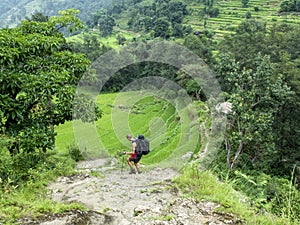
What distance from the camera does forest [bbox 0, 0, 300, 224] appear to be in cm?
574

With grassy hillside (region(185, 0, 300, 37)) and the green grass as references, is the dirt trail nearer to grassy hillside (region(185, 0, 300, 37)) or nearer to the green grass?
the green grass

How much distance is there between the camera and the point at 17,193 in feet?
15.6

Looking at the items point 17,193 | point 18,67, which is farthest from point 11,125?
point 17,193

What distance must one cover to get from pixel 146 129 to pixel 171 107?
627cm

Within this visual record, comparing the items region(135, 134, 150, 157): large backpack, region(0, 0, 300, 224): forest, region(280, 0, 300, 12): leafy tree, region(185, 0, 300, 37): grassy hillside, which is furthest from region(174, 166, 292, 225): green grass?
region(280, 0, 300, 12): leafy tree

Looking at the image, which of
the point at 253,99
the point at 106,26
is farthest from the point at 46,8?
the point at 253,99

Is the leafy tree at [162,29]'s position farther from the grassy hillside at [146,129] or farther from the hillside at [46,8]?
the hillside at [46,8]

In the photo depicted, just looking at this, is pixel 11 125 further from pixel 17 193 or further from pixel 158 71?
pixel 158 71

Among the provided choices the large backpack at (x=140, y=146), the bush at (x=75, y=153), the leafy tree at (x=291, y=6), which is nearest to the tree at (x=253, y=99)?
the bush at (x=75, y=153)

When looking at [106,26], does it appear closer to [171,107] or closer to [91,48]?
[91,48]

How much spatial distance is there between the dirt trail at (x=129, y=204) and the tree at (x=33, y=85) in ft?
3.82

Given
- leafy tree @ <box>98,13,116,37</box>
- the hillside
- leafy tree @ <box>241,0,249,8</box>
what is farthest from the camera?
the hillside

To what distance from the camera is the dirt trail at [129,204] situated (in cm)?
395

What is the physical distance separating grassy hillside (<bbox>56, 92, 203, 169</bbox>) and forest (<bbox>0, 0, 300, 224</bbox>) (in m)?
0.13
